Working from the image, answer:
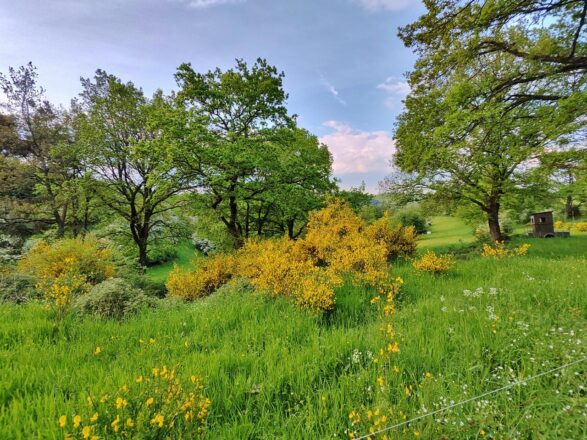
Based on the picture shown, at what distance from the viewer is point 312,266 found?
266 inches

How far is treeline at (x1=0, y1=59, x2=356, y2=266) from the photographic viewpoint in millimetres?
10781

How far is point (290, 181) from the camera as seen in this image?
1209cm

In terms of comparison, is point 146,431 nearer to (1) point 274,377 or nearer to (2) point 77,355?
(1) point 274,377

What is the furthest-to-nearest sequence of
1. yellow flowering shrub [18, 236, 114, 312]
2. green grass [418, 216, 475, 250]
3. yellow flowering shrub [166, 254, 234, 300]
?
1. green grass [418, 216, 475, 250]
2. yellow flowering shrub [166, 254, 234, 300]
3. yellow flowering shrub [18, 236, 114, 312]

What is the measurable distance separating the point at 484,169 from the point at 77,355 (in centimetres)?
1753

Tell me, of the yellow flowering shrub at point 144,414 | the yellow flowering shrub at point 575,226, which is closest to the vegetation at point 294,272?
the yellow flowering shrub at point 144,414

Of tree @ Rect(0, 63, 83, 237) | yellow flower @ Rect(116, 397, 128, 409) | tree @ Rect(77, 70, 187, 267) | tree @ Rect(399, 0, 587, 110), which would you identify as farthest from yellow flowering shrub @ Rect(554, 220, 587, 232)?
tree @ Rect(0, 63, 83, 237)

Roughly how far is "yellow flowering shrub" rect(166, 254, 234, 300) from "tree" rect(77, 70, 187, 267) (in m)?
5.33

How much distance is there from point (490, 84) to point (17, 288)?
16019 millimetres

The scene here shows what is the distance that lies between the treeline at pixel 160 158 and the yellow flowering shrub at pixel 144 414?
8953mm

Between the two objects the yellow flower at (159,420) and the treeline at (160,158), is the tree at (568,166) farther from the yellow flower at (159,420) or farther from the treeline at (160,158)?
the yellow flower at (159,420)

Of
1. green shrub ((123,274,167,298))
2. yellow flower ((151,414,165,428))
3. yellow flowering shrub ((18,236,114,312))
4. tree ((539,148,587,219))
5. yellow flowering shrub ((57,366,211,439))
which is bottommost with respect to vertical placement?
green shrub ((123,274,167,298))

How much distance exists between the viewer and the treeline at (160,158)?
10.8 metres

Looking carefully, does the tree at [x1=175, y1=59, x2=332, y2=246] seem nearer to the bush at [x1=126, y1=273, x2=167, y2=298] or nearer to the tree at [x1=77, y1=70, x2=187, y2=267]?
the tree at [x1=77, y1=70, x2=187, y2=267]
